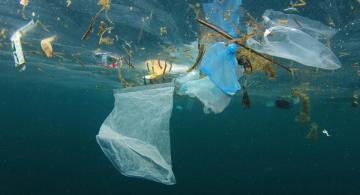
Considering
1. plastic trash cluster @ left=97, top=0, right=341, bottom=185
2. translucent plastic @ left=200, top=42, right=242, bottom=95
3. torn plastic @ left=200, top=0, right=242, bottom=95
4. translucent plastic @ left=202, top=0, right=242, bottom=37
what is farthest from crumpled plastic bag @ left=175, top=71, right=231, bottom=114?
translucent plastic @ left=202, top=0, right=242, bottom=37

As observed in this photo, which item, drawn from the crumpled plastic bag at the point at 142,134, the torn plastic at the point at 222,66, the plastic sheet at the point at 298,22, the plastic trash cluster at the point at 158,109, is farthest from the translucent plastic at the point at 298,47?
the crumpled plastic bag at the point at 142,134

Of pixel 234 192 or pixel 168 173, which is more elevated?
pixel 168 173

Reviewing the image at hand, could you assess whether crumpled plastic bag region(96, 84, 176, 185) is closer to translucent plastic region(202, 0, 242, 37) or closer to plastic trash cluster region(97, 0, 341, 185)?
plastic trash cluster region(97, 0, 341, 185)

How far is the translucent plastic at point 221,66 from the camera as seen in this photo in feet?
9.85

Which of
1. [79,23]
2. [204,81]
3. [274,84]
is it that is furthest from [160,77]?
[274,84]

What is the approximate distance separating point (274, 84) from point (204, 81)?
2074 cm

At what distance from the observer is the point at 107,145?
3705mm

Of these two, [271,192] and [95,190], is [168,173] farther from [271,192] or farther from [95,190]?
[271,192]

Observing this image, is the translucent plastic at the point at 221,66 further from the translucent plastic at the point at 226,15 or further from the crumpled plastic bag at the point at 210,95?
the translucent plastic at the point at 226,15

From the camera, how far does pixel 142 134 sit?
3713 millimetres

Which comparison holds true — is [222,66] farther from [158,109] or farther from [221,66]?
[158,109]

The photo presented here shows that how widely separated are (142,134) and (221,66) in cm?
130

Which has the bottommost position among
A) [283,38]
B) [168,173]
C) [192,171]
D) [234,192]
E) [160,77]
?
[192,171]

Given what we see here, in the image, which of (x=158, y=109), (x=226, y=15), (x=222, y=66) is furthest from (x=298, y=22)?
(x=158, y=109)
